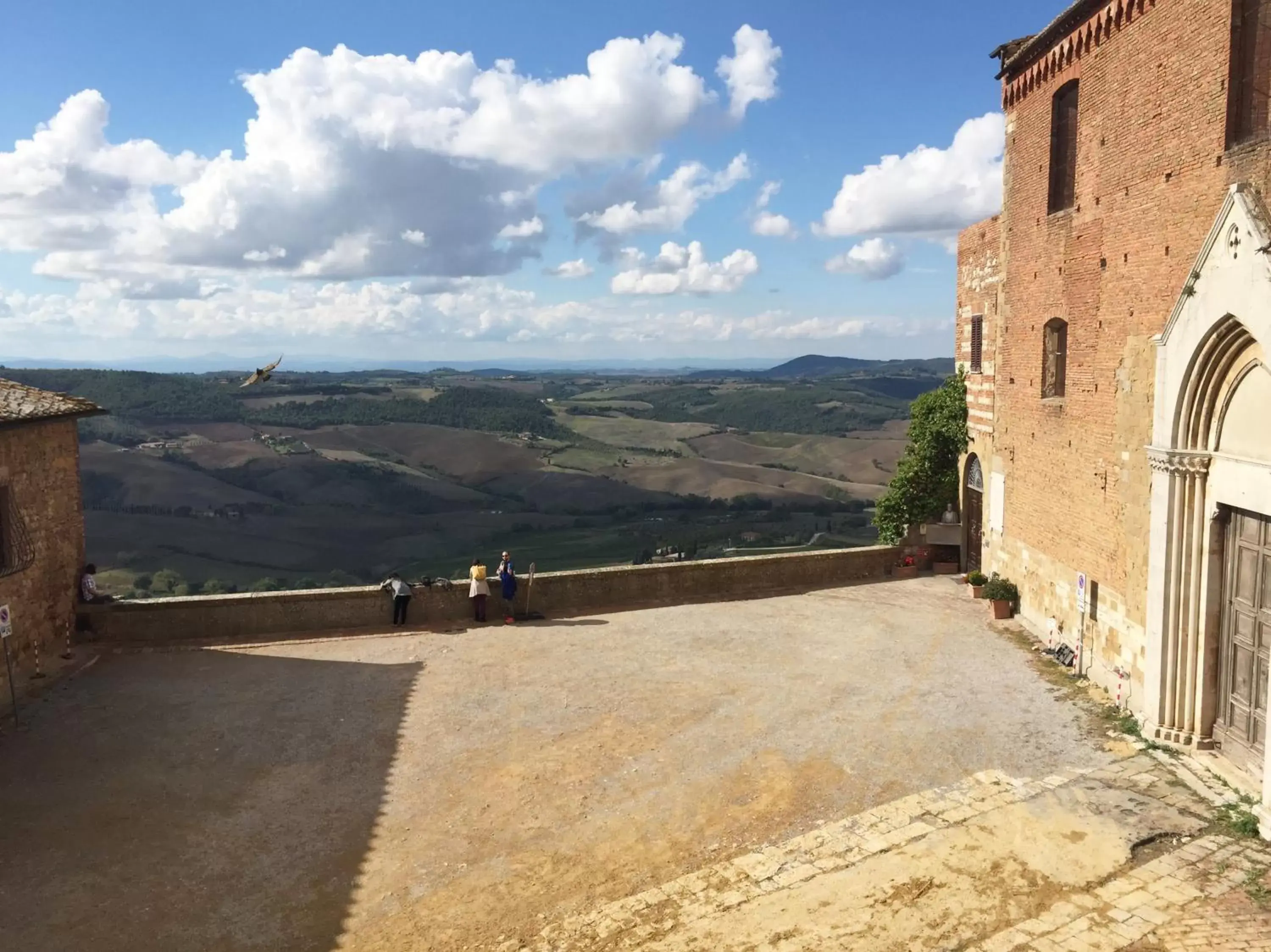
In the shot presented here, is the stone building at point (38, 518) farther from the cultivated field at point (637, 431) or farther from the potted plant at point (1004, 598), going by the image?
the cultivated field at point (637, 431)

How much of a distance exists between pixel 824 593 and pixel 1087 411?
7410 millimetres

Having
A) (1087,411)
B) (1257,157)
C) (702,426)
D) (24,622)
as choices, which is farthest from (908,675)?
(702,426)

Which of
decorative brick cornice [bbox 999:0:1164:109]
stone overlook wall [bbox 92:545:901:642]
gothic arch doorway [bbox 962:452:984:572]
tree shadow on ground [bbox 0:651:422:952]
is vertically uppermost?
decorative brick cornice [bbox 999:0:1164:109]

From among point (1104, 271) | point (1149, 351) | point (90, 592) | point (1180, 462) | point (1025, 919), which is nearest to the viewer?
point (1025, 919)

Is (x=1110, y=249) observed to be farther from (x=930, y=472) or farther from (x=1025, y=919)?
(x=1025, y=919)

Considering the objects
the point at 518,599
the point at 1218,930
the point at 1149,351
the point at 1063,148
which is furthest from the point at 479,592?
the point at 1063,148

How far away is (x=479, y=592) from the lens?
698 inches

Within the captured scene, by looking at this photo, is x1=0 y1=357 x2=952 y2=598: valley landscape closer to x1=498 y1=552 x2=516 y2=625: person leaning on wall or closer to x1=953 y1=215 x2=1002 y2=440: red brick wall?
x1=498 y1=552 x2=516 y2=625: person leaning on wall

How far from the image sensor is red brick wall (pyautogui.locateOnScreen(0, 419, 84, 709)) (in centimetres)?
1470

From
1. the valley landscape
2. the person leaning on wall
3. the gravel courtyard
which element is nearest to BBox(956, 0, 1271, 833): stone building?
the gravel courtyard

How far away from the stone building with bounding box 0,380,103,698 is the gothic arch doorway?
61.8 ft

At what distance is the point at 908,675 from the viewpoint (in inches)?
557

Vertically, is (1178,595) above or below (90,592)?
above

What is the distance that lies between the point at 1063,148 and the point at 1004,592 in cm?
839
